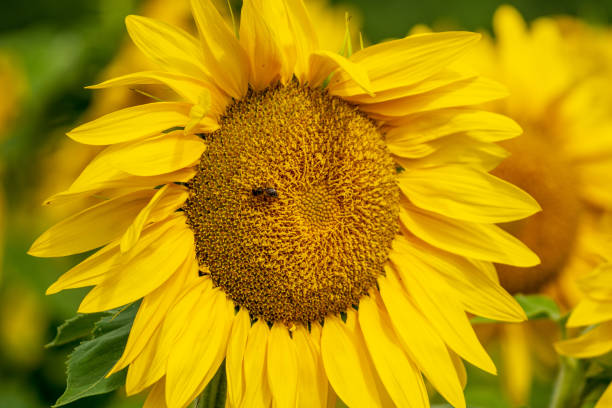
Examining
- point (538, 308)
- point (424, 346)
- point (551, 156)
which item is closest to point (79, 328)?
point (424, 346)

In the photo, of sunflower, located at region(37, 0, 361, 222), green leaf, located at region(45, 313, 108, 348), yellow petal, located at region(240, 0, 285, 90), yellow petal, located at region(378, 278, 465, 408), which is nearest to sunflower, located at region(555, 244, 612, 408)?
yellow petal, located at region(378, 278, 465, 408)

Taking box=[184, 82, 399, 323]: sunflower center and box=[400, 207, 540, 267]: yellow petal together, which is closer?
box=[184, 82, 399, 323]: sunflower center

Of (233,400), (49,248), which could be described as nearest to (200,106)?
(49,248)

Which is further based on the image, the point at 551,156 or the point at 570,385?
the point at 551,156

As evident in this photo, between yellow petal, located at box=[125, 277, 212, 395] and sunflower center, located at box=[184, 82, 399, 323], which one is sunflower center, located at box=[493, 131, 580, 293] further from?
yellow petal, located at box=[125, 277, 212, 395]

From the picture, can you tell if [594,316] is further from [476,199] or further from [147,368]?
[147,368]

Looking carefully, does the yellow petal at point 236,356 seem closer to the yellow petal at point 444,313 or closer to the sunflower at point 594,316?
the yellow petal at point 444,313

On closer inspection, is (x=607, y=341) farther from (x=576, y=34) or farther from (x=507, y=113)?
(x=576, y=34)
